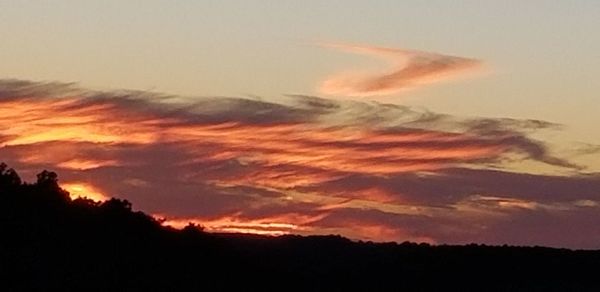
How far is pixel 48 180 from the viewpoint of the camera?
69062 millimetres

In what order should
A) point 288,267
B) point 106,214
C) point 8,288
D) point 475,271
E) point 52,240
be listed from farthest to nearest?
1. point 475,271
2. point 288,267
3. point 106,214
4. point 52,240
5. point 8,288

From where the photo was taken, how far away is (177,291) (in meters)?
61.5

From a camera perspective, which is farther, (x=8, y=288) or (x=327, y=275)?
(x=327, y=275)

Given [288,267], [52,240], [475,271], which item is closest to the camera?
[52,240]

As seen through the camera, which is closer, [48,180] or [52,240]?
[52,240]

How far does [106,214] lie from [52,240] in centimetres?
622

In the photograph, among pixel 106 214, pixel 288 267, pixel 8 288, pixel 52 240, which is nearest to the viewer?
pixel 8 288

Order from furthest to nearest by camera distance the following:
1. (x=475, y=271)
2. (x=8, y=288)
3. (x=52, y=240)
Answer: (x=475, y=271), (x=52, y=240), (x=8, y=288)

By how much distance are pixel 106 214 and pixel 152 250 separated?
3029 millimetres

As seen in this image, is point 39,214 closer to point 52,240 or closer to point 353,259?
point 52,240

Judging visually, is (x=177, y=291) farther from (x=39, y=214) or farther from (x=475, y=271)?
(x=475, y=271)

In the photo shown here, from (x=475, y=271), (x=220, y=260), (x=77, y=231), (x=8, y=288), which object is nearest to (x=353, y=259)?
(x=475, y=271)

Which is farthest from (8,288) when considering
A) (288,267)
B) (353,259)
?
(353,259)

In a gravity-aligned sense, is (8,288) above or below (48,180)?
below
